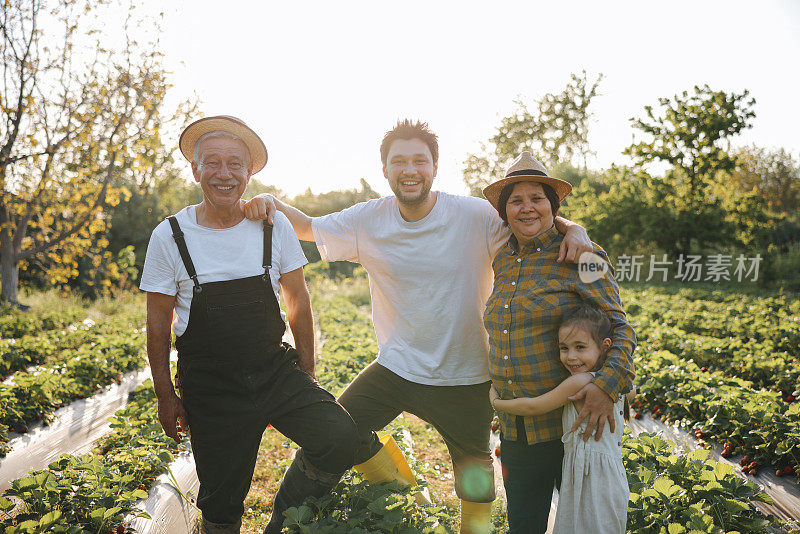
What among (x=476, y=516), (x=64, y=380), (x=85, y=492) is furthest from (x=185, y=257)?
(x=64, y=380)

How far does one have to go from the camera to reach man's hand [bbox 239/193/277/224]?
8.52ft

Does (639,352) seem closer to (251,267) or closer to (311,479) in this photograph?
(311,479)

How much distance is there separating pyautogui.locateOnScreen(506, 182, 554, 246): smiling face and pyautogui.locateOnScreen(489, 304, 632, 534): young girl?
0.44 meters

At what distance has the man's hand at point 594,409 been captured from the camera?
2086mm

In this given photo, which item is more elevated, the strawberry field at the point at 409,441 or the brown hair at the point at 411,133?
the brown hair at the point at 411,133

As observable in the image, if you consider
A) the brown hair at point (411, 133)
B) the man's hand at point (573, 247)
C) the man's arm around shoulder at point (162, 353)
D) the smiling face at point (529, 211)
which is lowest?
the man's arm around shoulder at point (162, 353)

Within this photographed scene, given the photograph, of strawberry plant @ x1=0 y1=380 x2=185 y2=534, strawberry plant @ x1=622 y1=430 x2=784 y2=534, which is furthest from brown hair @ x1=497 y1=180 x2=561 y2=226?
strawberry plant @ x1=0 y1=380 x2=185 y2=534

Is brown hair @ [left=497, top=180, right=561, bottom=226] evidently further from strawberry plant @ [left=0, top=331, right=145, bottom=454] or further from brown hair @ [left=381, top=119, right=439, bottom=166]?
strawberry plant @ [left=0, top=331, right=145, bottom=454]

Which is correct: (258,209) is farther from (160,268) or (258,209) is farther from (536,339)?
(536,339)

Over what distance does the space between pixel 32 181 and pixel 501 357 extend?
10.2m

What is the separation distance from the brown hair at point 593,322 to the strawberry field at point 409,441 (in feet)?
3.05

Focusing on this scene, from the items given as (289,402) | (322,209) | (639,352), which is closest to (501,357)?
(289,402)

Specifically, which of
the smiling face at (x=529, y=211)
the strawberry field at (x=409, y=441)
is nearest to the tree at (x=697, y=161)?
the strawberry field at (x=409, y=441)

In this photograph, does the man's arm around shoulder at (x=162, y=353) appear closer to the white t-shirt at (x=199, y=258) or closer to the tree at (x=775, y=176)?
the white t-shirt at (x=199, y=258)
